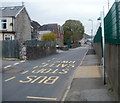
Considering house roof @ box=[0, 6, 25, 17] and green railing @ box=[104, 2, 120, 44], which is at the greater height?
house roof @ box=[0, 6, 25, 17]

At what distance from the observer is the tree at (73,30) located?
9859cm

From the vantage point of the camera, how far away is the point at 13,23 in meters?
39.7

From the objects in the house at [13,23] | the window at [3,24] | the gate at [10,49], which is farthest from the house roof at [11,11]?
the gate at [10,49]

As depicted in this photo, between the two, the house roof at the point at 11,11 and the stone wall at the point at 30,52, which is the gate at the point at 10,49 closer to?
the stone wall at the point at 30,52

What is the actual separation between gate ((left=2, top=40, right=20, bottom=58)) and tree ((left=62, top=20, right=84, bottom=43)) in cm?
7247

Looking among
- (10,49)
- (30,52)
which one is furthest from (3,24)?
(30,52)

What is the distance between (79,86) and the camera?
9.66 metres

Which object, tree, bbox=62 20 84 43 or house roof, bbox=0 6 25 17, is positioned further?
tree, bbox=62 20 84 43

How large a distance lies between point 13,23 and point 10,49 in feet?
49.1

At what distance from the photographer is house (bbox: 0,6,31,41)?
1540 inches

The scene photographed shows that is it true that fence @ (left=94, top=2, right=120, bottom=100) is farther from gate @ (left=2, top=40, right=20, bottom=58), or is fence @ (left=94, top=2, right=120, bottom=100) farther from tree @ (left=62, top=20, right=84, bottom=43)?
tree @ (left=62, top=20, right=84, bottom=43)

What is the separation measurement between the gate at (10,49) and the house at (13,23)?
13351mm

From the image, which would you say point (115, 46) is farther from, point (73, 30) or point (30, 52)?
point (73, 30)

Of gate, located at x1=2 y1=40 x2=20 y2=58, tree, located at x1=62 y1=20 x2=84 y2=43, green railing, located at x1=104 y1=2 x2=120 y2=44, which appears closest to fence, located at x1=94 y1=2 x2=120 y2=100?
green railing, located at x1=104 y1=2 x2=120 y2=44
